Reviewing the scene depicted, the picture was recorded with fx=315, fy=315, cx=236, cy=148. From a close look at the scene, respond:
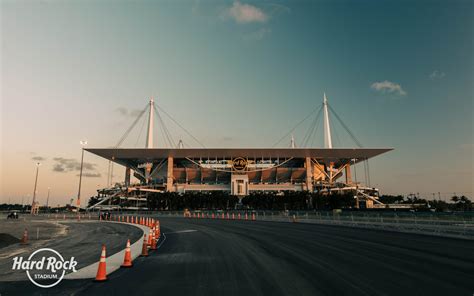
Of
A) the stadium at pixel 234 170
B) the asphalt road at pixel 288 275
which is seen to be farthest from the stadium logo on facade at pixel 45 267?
the stadium at pixel 234 170

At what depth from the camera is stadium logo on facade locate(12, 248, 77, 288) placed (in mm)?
8189

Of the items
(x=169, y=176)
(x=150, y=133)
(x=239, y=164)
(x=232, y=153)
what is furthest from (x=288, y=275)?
(x=150, y=133)

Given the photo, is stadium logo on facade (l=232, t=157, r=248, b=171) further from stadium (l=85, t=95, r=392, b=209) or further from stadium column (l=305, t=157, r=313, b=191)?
stadium column (l=305, t=157, r=313, b=191)

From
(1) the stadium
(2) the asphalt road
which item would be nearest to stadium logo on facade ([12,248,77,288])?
(2) the asphalt road

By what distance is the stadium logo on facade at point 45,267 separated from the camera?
819 cm

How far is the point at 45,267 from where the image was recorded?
10.2m

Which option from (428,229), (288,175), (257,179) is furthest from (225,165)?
(428,229)

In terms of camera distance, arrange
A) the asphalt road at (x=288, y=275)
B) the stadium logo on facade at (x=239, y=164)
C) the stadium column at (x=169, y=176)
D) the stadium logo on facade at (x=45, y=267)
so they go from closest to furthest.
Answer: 1. the asphalt road at (x=288, y=275)
2. the stadium logo on facade at (x=45, y=267)
3. the stadium column at (x=169, y=176)
4. the stadium logo on facade at (x=239, y=164)

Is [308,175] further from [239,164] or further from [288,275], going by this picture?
[288,275]

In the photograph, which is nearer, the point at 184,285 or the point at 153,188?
the point at 184,285

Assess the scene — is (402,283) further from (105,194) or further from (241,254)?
(105,194)

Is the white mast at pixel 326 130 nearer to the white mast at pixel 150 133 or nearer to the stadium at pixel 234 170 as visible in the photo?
the stadium at pixel 234 170

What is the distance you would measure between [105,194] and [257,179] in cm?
5378

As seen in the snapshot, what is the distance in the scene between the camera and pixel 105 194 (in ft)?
354
